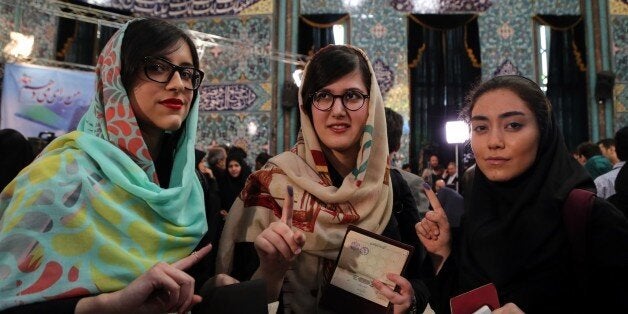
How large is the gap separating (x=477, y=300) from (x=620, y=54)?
746 centimetres

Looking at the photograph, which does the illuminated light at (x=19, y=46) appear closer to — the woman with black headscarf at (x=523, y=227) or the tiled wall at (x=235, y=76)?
the tiled wall at (x=235, y=76)

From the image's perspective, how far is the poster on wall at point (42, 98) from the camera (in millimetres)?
5902

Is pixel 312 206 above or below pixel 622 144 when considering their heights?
below

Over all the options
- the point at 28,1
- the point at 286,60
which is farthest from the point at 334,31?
the point at 28,1

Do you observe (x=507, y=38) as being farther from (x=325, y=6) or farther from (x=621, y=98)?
(x=325, y=6)

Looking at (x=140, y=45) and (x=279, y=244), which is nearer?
(x=279, y=244)

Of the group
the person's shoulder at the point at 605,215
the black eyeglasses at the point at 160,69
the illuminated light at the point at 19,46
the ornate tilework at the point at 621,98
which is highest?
the illuminated light at the point at 19,46

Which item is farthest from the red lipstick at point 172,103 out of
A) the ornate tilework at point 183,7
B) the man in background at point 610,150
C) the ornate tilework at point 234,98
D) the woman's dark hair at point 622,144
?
the ornate tilework at point 183,7

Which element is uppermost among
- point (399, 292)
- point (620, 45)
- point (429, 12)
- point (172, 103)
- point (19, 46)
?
point (429, 12)

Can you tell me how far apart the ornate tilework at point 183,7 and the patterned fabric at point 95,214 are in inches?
258

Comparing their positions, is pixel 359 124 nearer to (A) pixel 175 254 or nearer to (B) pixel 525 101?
(B) pixel 525 101

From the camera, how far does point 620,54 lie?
6.95 m

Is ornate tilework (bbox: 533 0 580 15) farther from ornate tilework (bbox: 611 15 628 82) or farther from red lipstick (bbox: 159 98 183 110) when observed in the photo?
red lipstick (bbox: 159 98 183 110)

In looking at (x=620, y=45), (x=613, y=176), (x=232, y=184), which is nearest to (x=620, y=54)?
(x=620, y=45)
